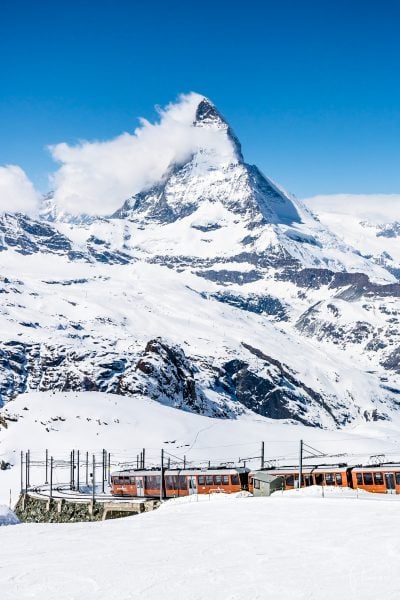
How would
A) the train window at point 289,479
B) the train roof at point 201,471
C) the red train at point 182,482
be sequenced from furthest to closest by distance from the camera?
the train roof at point 201,471
the red train at point 182,482
the train window at point 289,479

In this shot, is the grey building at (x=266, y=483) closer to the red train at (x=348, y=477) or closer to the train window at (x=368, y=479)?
the red train at (x=348, y=477)

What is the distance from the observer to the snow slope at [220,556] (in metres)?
24.0

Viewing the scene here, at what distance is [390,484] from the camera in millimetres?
63000

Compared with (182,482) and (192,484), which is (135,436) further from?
(192,484)

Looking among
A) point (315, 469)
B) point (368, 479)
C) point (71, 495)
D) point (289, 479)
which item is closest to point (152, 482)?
point (71, 495)

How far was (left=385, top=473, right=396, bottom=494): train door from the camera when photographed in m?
62.7

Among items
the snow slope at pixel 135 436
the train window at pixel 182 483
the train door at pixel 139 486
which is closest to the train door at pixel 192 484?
the train window at pixel 182 483

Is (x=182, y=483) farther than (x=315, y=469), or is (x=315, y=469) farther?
(x=182, y=483)

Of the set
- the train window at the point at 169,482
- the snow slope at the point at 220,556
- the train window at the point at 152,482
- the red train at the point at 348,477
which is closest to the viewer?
the snow slope at the point at 220,556

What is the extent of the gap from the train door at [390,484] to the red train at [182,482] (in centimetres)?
1622

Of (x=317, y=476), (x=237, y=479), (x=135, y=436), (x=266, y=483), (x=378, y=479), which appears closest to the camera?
(x=378, y=479)

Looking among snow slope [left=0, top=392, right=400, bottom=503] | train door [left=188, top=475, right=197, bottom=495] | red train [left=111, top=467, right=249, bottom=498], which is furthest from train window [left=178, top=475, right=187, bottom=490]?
snow slope [left=0, top=392, right=400, bottom=503]

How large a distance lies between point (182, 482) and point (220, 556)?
160ft

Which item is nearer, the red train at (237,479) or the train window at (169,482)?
the red train at (237,479)
